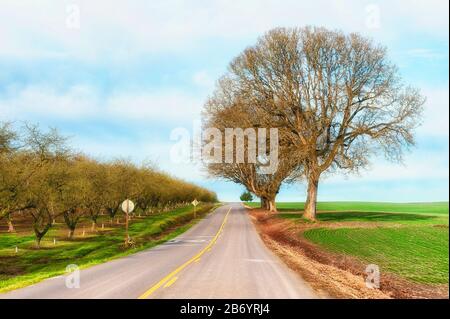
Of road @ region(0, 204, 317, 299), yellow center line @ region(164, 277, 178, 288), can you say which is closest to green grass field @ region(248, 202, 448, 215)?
road @ region(0, 204, 317, 299)

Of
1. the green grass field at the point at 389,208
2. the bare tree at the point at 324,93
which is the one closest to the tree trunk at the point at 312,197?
the bare tree at the point at 324,93

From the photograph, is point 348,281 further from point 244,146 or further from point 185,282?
point 244,146

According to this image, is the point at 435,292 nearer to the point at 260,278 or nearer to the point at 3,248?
the point at 260,278

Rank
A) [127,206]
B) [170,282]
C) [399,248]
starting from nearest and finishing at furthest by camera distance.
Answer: [170,282] → [399,248] → [127,206]

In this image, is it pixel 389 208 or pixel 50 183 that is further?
pixel 389 208

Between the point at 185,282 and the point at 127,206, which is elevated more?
the point at 127,206

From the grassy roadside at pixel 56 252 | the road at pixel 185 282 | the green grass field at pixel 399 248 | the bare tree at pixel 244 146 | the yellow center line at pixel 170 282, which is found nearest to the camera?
the road at pixel 185 282

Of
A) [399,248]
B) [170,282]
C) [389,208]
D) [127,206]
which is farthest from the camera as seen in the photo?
[389,208]

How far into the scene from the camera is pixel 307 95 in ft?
134

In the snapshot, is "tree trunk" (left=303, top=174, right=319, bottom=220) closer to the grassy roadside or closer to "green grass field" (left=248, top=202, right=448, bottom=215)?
the grassy roadside

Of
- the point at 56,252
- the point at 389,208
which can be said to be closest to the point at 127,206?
the point at 56,252

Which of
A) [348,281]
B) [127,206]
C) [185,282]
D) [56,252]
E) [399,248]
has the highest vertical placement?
[127,206]

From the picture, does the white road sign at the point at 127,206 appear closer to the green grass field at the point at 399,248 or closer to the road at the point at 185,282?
the green grass field at the point at 399,248

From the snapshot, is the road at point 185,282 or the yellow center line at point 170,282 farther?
the yellow center line at point 170,282
